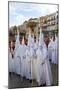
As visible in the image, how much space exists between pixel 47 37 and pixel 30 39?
0.66 ft

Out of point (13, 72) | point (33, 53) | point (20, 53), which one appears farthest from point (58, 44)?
point (13, 72)

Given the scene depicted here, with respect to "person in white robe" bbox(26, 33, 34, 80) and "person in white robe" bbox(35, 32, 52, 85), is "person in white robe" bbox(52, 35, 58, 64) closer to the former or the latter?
"person in white robe" bbox(35, 32, 52, 85)

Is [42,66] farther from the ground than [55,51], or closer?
closer

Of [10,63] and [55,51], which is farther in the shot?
[55,51]

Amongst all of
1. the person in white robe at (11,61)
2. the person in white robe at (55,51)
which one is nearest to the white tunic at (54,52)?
the person in white robe at (55,51)

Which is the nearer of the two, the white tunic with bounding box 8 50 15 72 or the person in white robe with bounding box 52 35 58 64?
the white tunic with bounding box 8 50 15 72

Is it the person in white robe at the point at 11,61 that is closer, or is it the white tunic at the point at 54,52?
the person in white robe at the point at 11,61

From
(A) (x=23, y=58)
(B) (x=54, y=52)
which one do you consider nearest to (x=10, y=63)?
(A) (x=23, y=58)

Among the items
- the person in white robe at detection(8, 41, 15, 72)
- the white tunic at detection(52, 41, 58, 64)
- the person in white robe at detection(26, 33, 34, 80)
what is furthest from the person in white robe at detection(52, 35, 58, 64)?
the person in white robe at detection(8, 41, 15, 72)

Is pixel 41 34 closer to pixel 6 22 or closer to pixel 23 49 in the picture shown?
pixel 23 49

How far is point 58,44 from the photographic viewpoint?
7.66ft

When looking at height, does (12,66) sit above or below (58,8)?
below

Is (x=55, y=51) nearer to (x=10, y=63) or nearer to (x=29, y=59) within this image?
(x=29, y=59)

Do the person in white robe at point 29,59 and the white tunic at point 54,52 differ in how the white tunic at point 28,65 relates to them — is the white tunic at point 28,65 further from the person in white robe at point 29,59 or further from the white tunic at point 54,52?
the white tunic at point 54,52
